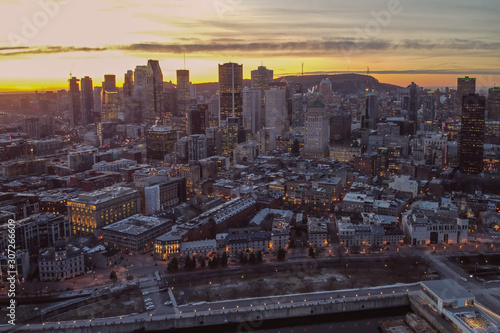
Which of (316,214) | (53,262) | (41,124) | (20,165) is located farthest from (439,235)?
(41,124)

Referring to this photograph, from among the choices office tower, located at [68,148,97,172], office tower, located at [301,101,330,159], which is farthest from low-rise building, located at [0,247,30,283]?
office tower, located at [301,101,330,159]

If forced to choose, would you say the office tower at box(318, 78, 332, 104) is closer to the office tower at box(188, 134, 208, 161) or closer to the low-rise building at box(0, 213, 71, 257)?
the office tower at box(188, 134, 208, 161)

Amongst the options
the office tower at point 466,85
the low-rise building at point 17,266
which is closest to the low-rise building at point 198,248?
the low-rise building at point 17,266

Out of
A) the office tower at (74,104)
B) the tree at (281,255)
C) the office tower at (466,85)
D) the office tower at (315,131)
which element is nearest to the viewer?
the tree at (281,255)

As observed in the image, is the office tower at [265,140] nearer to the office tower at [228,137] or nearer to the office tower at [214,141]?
the office tower at [228,137]

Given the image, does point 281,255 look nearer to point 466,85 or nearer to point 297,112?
point 466,85

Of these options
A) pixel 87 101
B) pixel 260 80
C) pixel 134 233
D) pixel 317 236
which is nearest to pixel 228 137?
pixel 134 233
